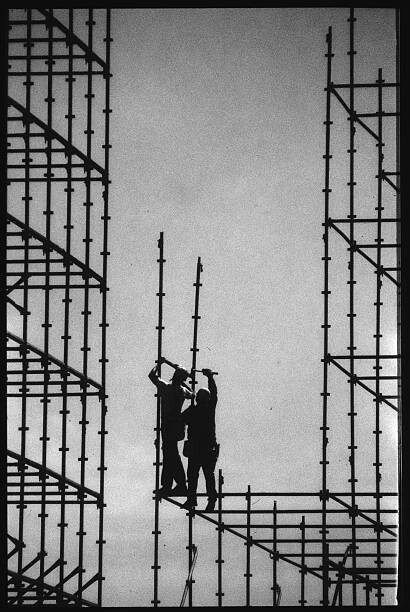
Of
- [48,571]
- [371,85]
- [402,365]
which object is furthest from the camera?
[371,85]

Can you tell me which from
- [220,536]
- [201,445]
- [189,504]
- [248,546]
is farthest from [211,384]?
[248,546]

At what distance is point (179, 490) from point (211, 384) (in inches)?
58.0

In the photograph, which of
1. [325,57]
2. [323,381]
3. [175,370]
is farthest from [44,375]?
[325,57]

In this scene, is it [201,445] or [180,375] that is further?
[201,445]

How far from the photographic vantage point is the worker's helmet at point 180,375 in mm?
20250

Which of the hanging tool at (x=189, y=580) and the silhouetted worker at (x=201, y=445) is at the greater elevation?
the silhouetted worker at (x=201, y=445)

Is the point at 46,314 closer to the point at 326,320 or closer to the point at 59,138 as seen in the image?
the point at 59,138

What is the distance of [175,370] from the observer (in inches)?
802

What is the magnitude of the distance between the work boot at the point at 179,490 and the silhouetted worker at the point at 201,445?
67 millimetres

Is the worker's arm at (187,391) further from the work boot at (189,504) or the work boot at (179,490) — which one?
the work boot at (189,504)

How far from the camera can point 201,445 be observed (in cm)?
2048

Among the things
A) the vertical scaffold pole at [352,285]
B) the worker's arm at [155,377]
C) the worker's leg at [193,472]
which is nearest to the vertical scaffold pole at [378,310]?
the vertical scaffold pole at [352,285]

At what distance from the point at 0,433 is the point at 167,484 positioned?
4.41m
